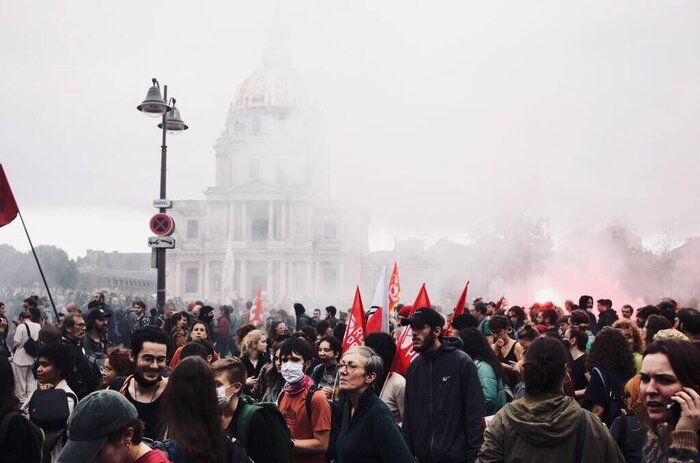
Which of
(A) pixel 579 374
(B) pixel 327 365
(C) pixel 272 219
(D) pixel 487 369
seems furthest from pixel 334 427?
(C) pixel 272 219

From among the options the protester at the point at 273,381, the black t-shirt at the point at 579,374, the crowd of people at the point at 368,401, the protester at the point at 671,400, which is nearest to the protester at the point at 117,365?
the crowd of people at the point at 368,401

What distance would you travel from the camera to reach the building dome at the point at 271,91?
284 ft

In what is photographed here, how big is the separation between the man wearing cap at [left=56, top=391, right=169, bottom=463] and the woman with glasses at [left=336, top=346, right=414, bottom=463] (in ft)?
5.43

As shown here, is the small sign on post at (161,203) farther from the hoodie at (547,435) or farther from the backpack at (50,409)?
the hoodie at (547,435)

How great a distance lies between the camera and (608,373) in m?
5.53

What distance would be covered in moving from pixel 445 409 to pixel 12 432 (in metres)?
2.70

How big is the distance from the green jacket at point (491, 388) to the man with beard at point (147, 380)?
2.55 m

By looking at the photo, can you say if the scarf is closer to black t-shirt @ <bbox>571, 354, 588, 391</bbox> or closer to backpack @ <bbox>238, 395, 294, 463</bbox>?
backpack @ <bbox>238, 395, 294, 463</bbox>

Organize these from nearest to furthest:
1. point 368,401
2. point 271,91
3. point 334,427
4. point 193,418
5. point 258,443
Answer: point 193,418 < point 258,443 < point 368,401 < point 334,427 < point 271,91

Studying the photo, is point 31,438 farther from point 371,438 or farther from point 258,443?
point 371,438

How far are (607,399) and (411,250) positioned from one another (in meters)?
58.0

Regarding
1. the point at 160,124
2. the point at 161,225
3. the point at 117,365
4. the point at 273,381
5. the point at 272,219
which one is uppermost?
the point at 272,219

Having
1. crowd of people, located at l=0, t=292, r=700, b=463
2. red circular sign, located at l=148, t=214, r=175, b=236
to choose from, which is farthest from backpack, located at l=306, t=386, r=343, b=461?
red circular sign, located at l=148, t=214, r=175, b=236

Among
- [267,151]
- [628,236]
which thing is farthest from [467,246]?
[267,151]
